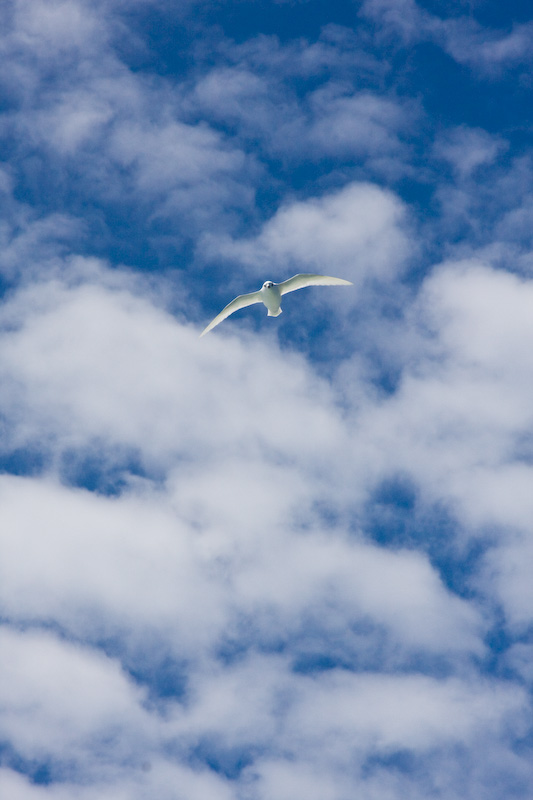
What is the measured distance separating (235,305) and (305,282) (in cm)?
547

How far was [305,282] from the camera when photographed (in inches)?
2087

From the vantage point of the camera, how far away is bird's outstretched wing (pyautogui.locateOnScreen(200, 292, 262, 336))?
5337cm

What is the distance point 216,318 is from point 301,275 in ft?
23.1

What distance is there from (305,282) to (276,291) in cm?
240

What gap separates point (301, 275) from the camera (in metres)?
52.3

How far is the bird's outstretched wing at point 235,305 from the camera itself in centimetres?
5337

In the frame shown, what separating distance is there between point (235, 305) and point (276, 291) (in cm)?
375

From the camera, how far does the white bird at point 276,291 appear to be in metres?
51.9

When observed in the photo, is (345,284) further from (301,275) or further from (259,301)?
(259,301)

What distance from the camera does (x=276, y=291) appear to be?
171ft

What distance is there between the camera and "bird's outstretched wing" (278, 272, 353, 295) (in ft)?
172

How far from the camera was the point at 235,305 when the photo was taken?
54.3 m

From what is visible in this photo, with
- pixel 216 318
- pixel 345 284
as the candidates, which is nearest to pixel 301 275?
pixel 345 284

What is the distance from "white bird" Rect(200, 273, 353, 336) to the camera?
51.9 metres
